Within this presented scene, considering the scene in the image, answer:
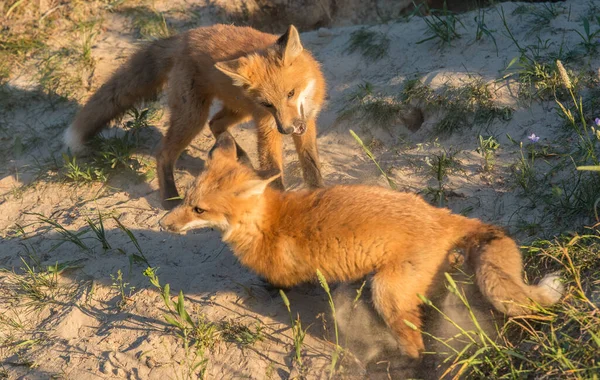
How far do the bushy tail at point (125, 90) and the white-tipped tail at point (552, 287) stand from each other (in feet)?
13.1

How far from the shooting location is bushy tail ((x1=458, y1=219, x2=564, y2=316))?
3.31 m

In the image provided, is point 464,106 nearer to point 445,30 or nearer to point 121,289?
point 445,30

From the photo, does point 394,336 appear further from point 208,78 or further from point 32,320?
point 208,78

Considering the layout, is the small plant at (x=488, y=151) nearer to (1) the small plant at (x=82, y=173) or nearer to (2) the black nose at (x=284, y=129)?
(2) the black nose at (x=284, y=129)

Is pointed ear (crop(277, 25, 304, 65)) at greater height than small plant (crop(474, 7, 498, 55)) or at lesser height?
greater

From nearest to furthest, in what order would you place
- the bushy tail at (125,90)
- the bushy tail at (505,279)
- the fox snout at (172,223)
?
1. the bushy tail at (505,279)
2. the fox snout at (172,223)
3. the bushy tail at (125,90)

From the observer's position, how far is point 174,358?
3840mm

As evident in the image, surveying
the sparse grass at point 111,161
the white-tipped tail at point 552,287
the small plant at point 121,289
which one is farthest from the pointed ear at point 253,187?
the sparse grass at point 111,161

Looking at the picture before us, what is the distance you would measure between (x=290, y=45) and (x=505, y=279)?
2.64 m

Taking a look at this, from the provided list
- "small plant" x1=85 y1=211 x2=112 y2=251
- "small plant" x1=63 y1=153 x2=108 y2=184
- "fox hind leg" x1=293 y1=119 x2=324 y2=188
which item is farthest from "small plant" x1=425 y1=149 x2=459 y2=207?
"small plant" x1=63 y1=153 x2=108 y2=184

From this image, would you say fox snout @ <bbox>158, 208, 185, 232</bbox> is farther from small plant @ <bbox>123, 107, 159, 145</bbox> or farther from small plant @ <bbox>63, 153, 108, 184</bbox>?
small plant @ <bbox>123, 107, 159, 145</bbox>

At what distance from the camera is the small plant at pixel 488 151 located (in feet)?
16.3

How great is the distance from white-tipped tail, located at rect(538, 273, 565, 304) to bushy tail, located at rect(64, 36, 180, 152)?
4.01m

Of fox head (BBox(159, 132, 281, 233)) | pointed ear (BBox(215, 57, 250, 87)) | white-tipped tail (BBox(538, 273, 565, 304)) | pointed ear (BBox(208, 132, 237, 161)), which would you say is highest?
pointed ear (BBox(215, 57, 250, 87))
